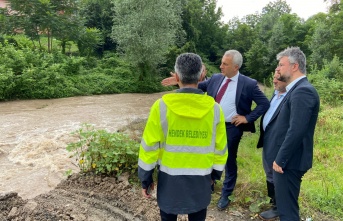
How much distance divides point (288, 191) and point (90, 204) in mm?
2140

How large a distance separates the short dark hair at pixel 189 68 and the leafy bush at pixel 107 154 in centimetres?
196

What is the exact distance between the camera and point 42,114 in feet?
33.7

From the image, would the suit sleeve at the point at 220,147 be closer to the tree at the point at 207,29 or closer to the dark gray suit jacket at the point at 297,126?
the dark gray suit jacket at the point at 297,126

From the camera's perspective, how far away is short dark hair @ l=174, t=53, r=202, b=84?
195 centimetres

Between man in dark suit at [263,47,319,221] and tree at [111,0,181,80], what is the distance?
16037 mm

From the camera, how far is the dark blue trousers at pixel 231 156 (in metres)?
3.22

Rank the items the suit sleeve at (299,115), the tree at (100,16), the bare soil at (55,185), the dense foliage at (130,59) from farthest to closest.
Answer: the tree at (100,16) < the dense foliage at (130,59) < the bare soil at (55,185) < the suit sleeve at (299,115)

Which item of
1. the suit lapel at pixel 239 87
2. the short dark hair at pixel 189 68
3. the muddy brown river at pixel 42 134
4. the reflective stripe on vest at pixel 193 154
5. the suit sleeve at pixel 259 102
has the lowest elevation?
the muddy brown river at pixel 42 134

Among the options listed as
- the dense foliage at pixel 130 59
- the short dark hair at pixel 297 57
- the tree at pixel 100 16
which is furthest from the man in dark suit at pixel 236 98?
the tree at pixel 100 16

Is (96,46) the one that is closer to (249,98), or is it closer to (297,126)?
(249,98)

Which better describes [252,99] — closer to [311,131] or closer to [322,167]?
[311,131]

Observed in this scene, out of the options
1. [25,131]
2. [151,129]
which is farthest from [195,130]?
[25,131]

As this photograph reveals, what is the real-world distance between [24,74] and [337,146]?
1232 cm

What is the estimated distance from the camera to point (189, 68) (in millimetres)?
1948
